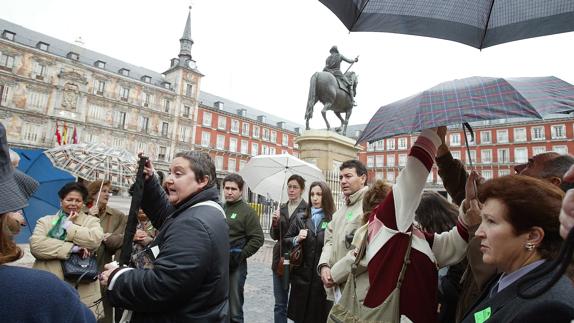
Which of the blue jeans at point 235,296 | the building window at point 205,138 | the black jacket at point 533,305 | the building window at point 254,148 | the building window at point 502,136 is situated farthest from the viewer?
the building window at point 254,148

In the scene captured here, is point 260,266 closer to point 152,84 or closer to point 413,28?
point 413,28

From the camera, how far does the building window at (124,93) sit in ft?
132

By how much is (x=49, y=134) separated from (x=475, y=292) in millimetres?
42605

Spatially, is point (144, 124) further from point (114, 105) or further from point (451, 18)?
point (451, 18)

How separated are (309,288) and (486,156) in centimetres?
4901

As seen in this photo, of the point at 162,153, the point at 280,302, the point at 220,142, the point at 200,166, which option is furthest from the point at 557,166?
the point at 220,142

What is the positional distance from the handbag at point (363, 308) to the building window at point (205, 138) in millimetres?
45771

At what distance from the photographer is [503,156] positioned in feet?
141

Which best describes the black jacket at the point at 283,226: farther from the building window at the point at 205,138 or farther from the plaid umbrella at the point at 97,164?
the building window at the point at 205,138

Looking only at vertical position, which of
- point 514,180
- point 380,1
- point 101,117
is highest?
point 101,117

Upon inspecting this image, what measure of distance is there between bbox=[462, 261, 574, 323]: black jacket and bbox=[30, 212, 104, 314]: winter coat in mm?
2931

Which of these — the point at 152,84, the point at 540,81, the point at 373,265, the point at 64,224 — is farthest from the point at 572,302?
the point at 152,84

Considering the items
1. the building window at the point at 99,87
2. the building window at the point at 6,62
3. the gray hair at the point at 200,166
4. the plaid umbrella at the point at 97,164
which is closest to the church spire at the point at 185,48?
the building window at the point at 99,87

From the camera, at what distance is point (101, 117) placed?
38.2 m
